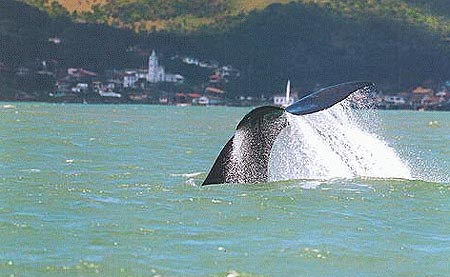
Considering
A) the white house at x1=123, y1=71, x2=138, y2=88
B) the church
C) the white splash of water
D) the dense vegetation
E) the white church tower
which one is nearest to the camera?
the white splash of water

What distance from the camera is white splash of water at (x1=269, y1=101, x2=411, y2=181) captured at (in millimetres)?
20219

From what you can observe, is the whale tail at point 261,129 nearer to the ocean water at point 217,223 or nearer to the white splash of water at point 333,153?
the ocean water at point 217,223

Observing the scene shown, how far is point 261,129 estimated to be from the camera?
54.9ft

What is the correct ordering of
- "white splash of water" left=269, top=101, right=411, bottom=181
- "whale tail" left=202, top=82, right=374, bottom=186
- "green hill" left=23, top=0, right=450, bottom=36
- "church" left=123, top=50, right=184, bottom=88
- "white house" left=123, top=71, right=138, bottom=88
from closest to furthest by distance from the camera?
"whale tail" left=202, top=82, right=374, bottom=186 → "white splash of water" left=269, top=101, right=411, bottom=181 → "white house" left=123, top=71, right=138, bottom=88 → "church" left=123, top=50, right=184, bottom=88 → "green hill" left=23, top=0, right=450, bottom=36

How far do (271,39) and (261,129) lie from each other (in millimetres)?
162154

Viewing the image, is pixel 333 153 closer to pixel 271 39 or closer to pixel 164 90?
pixel 164 90

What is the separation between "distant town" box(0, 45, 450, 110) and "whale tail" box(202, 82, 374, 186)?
12541cm

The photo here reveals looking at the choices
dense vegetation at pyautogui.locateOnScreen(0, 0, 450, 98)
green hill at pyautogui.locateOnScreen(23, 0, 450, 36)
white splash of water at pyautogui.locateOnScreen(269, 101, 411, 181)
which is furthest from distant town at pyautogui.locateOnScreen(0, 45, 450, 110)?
white splash of water at pyautogui.locateOnScreen(269, 101, 411, 181)

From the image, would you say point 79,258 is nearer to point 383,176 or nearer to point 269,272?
point 269,272

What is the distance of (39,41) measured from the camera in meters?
166

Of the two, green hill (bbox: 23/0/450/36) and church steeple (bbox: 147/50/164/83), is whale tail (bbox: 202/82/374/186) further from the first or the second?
green hill (bbox: 23/0/450/36)

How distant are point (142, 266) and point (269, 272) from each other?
5.16ft

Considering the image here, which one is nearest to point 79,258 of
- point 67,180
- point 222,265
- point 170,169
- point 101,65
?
point 222,265

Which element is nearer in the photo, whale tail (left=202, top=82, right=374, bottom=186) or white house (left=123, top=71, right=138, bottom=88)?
whale tail (left=202, top=82, right=374, bottom=186)
